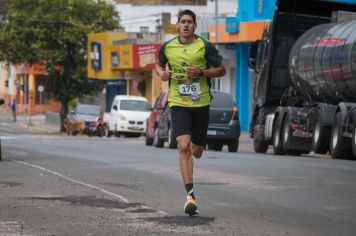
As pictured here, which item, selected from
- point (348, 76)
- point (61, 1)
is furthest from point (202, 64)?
point (61, 1)

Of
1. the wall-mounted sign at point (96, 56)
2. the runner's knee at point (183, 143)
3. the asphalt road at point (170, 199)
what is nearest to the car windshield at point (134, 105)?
the wall-mounted sign at point (96, 56)

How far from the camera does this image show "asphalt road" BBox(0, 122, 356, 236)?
31.6 ft

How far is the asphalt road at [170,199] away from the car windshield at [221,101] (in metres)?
9.98

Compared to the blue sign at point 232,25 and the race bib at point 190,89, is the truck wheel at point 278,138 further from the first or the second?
the blue sign at point 232,25

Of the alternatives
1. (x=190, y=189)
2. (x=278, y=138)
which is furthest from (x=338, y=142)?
(x=190, y=189)

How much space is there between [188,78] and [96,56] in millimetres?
59225

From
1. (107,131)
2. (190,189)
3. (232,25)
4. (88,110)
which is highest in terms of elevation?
(232,25)

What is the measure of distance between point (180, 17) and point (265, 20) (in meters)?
38.5

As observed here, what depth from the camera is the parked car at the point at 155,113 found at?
1262 inches

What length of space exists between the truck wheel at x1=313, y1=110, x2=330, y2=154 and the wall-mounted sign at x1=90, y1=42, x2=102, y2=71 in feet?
146

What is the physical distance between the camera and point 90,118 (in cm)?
5544

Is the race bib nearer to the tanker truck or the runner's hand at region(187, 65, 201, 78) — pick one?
the runner's hand at region(187, 65, 201, 78)

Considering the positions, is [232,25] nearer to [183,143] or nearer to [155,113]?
[155,113]

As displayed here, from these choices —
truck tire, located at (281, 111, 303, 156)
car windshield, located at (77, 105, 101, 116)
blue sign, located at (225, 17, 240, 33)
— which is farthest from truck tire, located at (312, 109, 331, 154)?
car windshield, located at (77, 105, 101, 116)
